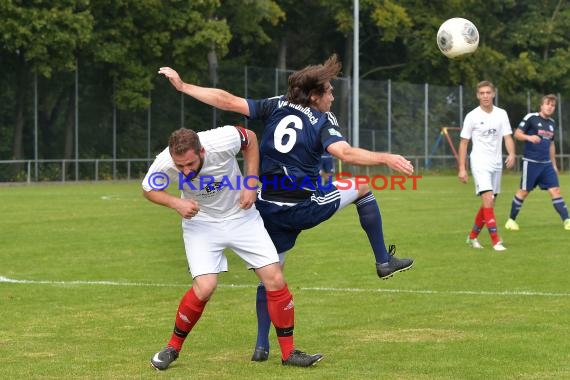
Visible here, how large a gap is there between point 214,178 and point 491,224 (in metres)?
8.14

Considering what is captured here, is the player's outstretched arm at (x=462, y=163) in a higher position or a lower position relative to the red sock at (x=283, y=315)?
higher

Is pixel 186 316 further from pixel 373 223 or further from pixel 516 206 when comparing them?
pixel 516 206

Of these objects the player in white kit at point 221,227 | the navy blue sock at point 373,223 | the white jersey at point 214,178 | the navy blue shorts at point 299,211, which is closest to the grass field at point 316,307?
the player in white kit at point 221,227

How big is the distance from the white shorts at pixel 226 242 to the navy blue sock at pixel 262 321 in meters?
0.42

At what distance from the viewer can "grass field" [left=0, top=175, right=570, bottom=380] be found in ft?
25.3

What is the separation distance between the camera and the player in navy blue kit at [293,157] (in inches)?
313

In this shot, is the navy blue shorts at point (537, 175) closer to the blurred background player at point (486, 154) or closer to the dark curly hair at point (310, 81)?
the blurred background player at point (486, 154)

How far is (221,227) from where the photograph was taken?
783 cm

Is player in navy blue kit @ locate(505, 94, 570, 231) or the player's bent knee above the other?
player in navy blue kit @ locate(505, 94, 570, 231)

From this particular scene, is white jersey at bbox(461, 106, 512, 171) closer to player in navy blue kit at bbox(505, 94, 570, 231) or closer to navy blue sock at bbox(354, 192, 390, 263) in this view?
player in navy blue kit at bbox(505, 94, 570, 231)

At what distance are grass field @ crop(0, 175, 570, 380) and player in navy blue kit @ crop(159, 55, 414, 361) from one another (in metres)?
0.73

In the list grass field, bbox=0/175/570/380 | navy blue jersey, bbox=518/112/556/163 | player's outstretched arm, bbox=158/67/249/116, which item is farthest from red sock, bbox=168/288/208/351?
navy blue jersey, bbox=518/112/556/163

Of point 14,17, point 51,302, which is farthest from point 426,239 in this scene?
point 14,17

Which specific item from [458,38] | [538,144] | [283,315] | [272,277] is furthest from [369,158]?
[538,144]
